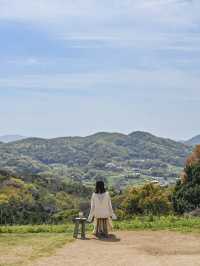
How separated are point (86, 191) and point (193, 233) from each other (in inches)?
4636

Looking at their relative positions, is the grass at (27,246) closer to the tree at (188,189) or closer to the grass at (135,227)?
Result: the grass at (135,227)

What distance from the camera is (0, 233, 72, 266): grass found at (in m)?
12.3

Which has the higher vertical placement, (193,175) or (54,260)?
(193,175)

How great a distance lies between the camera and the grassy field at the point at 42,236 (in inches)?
504

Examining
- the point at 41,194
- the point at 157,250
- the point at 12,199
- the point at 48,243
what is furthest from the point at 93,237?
the point at 41,194

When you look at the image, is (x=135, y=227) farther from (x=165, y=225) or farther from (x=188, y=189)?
(x=188, y=189)

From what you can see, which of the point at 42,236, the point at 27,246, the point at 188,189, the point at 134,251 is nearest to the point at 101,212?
the point at 42,236

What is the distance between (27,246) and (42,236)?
2.02 meters

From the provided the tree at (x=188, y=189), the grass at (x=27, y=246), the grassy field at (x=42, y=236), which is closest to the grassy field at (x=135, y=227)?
the grassy field at (x=42, y=236)

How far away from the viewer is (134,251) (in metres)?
13.2

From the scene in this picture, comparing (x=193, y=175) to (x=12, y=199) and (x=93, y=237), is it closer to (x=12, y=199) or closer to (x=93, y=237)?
(x=93, y=237)

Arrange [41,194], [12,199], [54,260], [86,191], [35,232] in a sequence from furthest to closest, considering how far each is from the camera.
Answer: [86,191]
[41,194]
[12,199]
[35,232]
[54,260]

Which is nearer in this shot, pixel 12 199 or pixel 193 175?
pixel 193 175

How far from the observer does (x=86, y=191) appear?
13312cm
